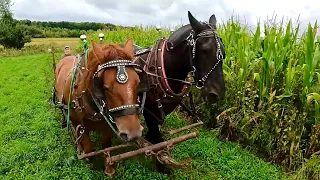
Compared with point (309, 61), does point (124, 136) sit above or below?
below

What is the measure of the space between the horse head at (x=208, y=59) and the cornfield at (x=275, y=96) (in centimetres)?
126

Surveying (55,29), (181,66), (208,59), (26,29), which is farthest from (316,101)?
(55,29)

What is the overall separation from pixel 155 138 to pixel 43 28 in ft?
145

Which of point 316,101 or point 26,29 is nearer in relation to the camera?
point 316,101

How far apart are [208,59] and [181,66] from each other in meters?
0.36

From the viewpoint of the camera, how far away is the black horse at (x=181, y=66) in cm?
340

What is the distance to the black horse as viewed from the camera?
3398 mm

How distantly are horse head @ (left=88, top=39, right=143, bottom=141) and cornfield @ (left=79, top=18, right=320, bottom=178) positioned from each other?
91.2 inches

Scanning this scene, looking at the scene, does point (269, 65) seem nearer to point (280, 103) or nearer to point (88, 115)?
point (280, 103)

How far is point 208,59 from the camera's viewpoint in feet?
11.2

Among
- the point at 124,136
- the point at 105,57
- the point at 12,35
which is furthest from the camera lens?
the point at 12,35

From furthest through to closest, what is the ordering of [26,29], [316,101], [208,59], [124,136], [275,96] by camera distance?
1. [26,29]
2. [275,96]
3. [316,101]
4. [208,59]
5. [124,136]

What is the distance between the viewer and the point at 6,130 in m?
5.61

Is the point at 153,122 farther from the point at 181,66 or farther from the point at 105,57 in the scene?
the point at 105,57
